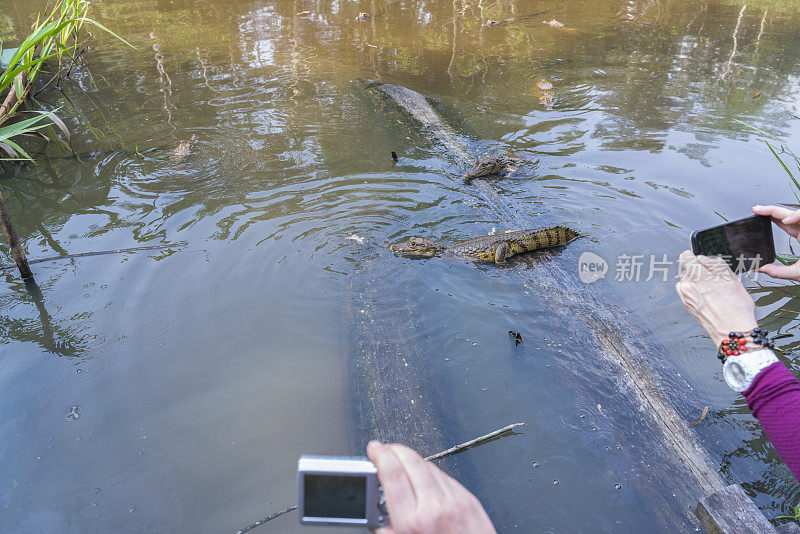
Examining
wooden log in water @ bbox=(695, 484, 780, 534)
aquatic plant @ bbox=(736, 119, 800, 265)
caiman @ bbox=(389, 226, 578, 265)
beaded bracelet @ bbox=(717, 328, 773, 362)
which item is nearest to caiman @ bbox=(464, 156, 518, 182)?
caiman @ bbox=(389, 226, 578, 265)

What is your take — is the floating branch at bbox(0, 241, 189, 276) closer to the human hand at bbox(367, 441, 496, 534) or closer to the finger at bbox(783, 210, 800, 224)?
the human hand at bbox(367, 441, 496, 534)

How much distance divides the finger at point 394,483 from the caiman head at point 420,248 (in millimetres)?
3877

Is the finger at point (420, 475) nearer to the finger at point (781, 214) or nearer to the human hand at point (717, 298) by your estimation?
the human hand at point (717, 298)

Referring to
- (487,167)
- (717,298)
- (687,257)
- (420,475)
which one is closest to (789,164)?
(487,167)

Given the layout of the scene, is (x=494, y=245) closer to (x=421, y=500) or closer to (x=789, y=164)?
(x=421, y=500)

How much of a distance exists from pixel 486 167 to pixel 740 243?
4.17 m

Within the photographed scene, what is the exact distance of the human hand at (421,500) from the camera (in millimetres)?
1119

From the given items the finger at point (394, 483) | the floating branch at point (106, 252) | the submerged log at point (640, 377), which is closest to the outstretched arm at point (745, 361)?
the submerged log at point (640, 377)

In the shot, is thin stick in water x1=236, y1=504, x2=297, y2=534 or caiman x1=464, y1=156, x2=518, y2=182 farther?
caiman x1=464, y1=156, x2=518, y2=182

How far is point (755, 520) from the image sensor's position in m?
2.43

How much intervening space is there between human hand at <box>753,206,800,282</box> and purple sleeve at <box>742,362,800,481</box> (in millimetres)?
722

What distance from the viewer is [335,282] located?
4.80 meters

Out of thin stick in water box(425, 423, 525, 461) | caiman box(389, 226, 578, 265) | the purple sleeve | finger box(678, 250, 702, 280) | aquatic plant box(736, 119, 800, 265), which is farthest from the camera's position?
caiman box(389, 226, 578, 265)

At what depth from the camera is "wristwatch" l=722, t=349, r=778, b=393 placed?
1.91m
